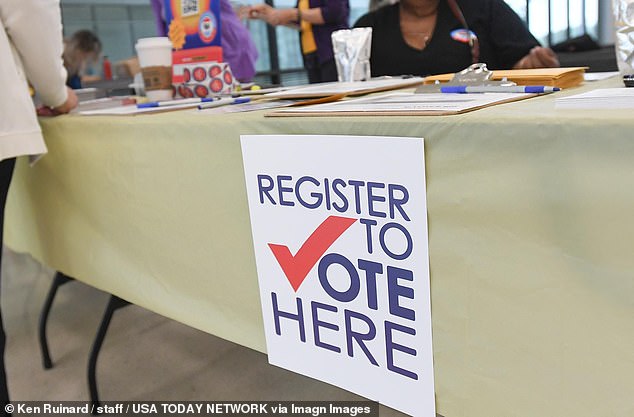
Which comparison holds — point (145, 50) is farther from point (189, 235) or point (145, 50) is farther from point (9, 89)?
point (189, 235)

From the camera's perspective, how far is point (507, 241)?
0.53m

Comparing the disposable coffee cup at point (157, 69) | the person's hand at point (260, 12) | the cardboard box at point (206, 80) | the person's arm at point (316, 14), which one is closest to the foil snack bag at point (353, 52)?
the cardboard box at point (206, 80)

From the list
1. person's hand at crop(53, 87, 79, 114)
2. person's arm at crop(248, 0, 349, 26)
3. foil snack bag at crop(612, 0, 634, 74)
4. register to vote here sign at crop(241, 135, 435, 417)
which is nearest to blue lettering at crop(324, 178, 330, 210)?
register to vote here sign at crop(241, 135, 435, 417)

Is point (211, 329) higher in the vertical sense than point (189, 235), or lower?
lower

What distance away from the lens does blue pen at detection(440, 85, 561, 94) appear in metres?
0.71

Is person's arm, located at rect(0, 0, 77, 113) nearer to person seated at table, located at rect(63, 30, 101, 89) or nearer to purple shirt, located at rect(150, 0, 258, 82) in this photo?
purple shirt, located at rect(150, 0, 258, 82)

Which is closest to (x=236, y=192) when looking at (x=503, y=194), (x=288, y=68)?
(x=503, y=194)

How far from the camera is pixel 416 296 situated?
0.62 meters

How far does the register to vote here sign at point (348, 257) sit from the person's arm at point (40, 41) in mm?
538

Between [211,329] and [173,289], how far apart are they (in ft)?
0.36

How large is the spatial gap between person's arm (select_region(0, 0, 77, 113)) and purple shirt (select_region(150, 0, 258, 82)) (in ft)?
1.99

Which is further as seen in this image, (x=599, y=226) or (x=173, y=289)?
(x=173, y=289)

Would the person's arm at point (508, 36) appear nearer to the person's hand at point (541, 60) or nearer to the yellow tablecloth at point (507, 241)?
the person's hand at point (541, 60)

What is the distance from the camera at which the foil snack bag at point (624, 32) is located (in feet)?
2.50
